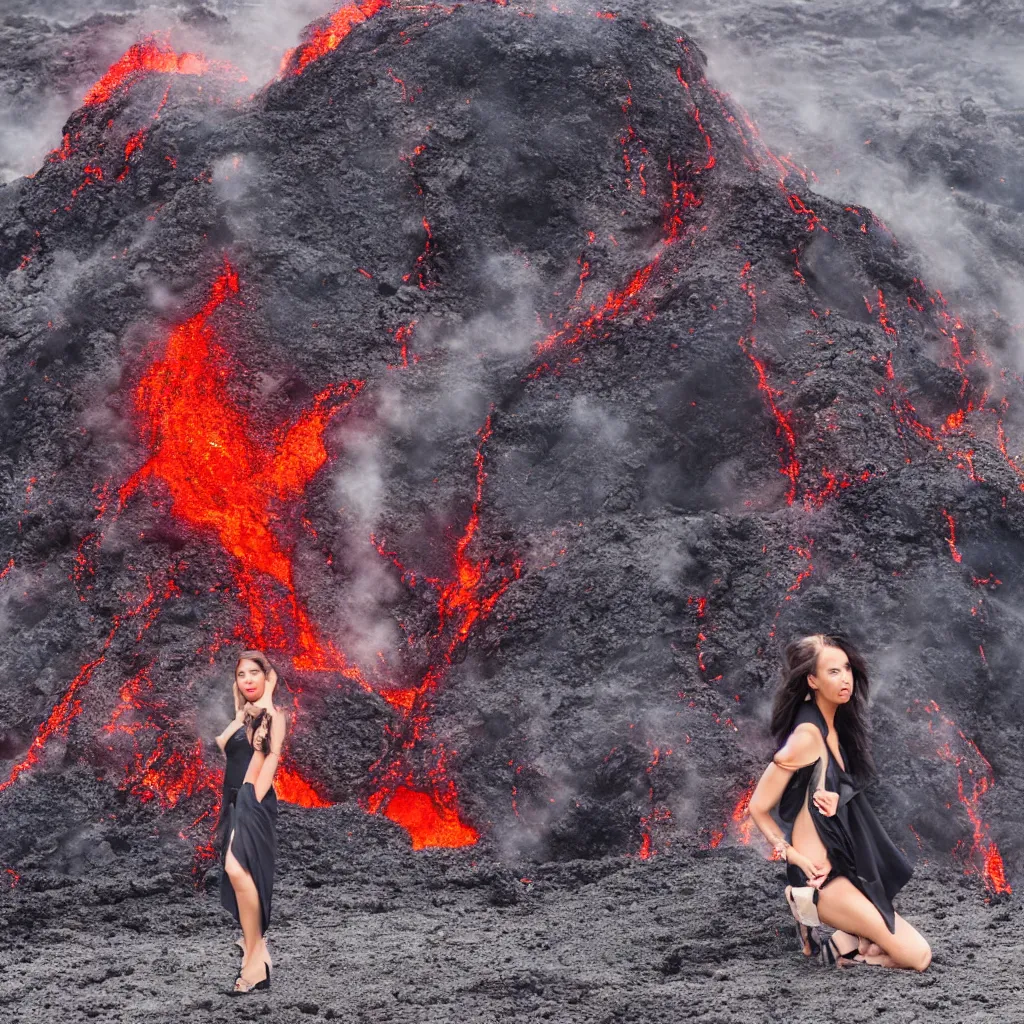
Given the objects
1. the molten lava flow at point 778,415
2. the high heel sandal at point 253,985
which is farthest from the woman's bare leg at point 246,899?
the molten lava flow at point 778,415

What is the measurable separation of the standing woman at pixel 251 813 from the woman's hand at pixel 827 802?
3.06 m

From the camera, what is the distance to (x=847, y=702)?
23.8ft

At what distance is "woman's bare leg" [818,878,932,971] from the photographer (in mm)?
6953

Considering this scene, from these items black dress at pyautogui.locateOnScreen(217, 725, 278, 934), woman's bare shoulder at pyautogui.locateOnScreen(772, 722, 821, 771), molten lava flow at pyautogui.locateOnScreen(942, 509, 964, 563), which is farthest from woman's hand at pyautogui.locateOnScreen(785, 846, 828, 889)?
molten lava flow at pyautogui.locateOnScreen(942, 509, 964, 563)

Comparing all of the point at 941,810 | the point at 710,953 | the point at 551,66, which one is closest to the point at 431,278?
the point at 551,66

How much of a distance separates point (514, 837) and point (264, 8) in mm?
14447

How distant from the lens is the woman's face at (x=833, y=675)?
7.11 m

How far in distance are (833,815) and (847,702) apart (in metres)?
0.62

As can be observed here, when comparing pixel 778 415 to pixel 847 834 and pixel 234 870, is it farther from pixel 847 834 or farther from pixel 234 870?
pixel 234 870

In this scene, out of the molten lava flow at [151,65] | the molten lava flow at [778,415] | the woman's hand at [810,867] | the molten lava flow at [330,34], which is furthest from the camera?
the molten lava flow at [151,65]

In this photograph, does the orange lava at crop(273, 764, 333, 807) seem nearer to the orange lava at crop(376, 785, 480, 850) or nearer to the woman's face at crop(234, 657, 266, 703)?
the orange lava at crop(376, 785, 480, 850)

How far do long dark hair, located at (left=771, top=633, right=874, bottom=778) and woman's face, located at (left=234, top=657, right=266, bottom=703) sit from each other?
2.99 meters

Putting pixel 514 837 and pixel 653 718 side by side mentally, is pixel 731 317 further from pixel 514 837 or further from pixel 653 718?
pixel 514 837

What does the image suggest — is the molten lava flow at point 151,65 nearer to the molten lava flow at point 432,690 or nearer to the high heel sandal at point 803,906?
the molten lava flow at point 432,690
